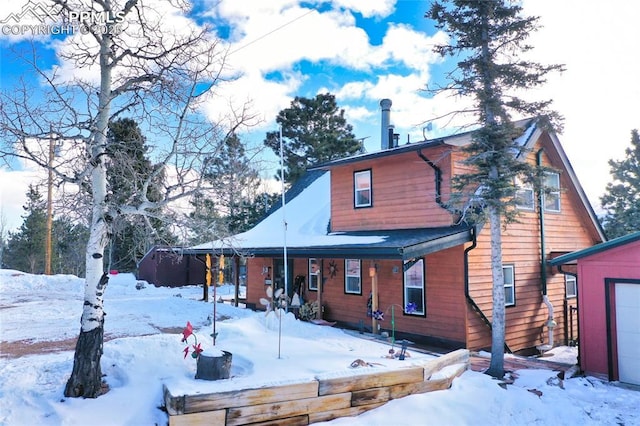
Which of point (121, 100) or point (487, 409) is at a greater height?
point (121, 100)

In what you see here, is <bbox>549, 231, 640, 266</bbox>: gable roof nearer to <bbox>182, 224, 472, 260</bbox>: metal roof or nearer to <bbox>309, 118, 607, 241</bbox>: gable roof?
<bbox>182, 224, 472, 260</bbox>: metal roof

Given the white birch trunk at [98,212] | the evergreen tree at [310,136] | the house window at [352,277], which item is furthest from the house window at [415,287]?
the evergreen tree at [310,136]

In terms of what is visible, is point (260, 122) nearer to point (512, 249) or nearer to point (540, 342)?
point (512, 249)

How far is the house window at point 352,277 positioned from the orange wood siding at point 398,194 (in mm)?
1114

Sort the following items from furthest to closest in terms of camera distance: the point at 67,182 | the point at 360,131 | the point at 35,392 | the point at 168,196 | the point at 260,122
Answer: the point at 360,131
the point at 260,122
the point at 168,196
the point at 67,182
the point at 35,392

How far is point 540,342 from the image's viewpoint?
1135 centimetres

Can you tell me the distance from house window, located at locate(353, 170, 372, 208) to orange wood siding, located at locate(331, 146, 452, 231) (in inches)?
5.5

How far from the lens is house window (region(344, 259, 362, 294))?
39.2ft

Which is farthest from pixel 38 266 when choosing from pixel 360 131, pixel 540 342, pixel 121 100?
pixel 540 342

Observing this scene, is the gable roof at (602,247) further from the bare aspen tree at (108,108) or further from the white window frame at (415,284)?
the bare aspen tree at (108,108)

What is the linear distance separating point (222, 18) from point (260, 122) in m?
2.10

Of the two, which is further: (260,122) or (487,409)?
(260,122)

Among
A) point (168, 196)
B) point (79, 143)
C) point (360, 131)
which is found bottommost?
point (168, 196)

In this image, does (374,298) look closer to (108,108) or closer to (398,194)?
(398,194)
